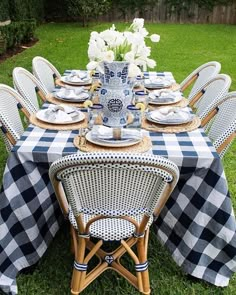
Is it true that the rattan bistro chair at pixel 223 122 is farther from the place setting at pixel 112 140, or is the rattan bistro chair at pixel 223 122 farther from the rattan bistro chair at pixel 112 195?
the rattan bistro chair at pixel 112 195

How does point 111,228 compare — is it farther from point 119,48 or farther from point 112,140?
point 119,48

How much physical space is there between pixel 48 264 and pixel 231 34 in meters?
8.73

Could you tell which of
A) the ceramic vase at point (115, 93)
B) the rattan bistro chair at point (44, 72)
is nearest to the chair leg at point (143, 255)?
the ceramic vase at point (115, 93)

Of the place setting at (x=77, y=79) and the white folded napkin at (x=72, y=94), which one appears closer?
the white folded napkin at (x=72, y=94)

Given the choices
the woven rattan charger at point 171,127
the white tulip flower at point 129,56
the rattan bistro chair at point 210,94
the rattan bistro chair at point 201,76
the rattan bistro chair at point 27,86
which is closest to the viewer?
the white tulip flower at point 129,56

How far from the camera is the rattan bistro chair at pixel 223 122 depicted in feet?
7.12

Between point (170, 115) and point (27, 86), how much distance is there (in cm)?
117

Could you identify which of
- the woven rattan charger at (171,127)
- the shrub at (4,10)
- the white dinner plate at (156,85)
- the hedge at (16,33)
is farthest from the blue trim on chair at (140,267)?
the shrub at (4,10)

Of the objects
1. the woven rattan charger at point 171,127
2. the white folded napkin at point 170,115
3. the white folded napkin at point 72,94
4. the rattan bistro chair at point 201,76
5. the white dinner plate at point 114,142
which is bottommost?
the rattan bistro chair at point 201,76

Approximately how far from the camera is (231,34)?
9.82 metres

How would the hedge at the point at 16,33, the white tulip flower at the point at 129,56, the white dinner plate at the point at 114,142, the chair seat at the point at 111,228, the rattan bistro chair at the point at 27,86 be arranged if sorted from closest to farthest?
1. the chair seat at the point at 111,228
2. the white dinner plate at the point at 114,142
3. the white tulip flower at the point at 129,56
4. the rattan bistro chair at the point at 27,86
5. the hedge at the point at 16,33

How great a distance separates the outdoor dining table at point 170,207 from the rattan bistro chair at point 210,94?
54 centimetres

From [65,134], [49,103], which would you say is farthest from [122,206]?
[49,103]

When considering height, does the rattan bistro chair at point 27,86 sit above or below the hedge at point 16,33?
above
